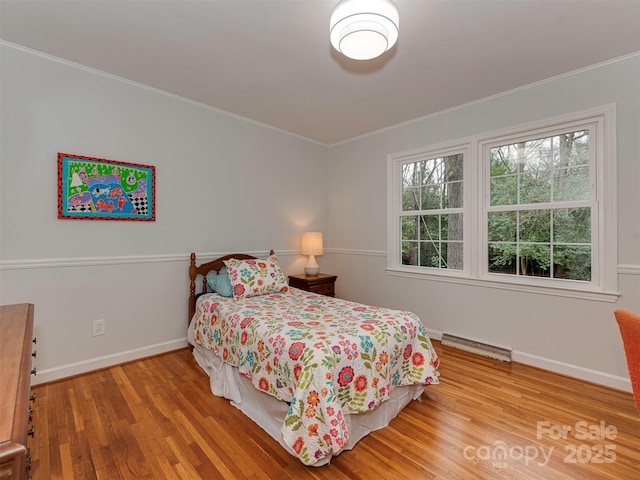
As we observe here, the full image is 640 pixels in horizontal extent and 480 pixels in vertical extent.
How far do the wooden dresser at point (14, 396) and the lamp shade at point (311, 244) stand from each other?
2.73m

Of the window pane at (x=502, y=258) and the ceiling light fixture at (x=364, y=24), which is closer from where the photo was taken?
the ceiling light fixture at (x=364, y=24)

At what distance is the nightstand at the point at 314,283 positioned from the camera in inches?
145

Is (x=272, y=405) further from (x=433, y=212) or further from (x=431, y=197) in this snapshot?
(x=431, y=197)

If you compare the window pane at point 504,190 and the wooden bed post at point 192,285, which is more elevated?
the window pane at point 504,190

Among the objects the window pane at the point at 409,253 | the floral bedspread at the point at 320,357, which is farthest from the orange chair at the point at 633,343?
the window pane at the point at 409,253

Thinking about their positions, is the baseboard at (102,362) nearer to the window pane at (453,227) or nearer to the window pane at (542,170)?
the window pane at (453,227)

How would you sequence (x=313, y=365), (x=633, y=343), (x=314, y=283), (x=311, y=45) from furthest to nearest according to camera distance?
(x=314, y=283), (x=311, y=45), (x=313, y=365), (x=633, y=343)

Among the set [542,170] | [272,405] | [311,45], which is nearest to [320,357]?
[272,405]

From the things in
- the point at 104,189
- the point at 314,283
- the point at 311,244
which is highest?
the point at 104,189

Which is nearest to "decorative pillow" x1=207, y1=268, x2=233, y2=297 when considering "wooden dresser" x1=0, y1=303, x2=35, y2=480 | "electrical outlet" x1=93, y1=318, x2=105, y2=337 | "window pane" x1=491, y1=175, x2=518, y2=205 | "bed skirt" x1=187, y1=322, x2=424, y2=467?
"bed skirt" x1=187, y1=322, x2=424, y2=467

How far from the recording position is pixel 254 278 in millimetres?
2965

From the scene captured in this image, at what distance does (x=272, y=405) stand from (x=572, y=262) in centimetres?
265

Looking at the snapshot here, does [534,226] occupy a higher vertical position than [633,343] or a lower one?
higher

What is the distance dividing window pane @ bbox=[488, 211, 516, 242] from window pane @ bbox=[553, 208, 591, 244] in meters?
0.32
